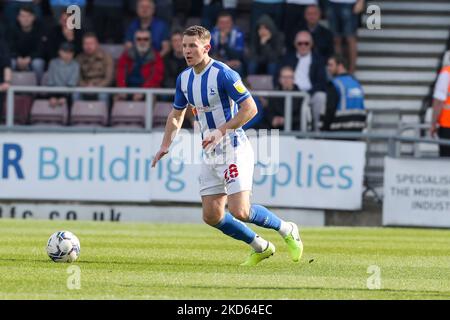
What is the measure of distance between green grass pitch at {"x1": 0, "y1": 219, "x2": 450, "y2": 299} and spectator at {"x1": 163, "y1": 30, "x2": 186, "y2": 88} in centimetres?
399

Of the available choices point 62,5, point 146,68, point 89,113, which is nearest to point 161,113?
point 146,68

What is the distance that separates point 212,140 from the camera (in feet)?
36.7

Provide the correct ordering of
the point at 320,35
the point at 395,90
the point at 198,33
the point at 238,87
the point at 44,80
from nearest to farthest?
the point at 198,33, the point at 238,87, the point at 44,80, the point at 320,35, the point at 395,90

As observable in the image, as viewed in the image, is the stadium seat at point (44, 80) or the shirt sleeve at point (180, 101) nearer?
the shirt sleeve at point (180, 101)

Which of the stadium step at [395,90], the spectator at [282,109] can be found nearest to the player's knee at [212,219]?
the spectator at [282,109]

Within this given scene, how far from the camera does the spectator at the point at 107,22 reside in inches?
883

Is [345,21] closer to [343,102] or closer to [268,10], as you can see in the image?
[268,10]

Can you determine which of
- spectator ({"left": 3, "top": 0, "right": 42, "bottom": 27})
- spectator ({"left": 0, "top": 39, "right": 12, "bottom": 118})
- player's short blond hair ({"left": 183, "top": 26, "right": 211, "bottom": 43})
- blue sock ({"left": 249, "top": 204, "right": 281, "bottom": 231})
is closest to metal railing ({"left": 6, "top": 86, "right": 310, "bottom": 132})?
spectator ({"left": 0, "top": 39, "right": 12, "bottom": 118})

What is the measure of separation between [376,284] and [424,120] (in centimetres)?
1230

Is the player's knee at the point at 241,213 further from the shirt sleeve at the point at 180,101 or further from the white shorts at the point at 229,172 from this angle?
the shirt sleeve at the point at 180,101

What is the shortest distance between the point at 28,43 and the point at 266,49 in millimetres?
3923

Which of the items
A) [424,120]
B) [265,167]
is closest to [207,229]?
[265,167]

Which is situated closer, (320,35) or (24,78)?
(24,78)

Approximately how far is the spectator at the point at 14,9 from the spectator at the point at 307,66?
175 inches
